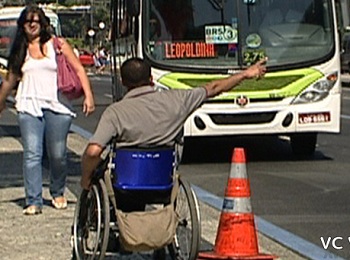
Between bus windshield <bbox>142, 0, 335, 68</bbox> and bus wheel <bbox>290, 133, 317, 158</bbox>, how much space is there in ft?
4.90

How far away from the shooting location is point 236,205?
811 centimetres

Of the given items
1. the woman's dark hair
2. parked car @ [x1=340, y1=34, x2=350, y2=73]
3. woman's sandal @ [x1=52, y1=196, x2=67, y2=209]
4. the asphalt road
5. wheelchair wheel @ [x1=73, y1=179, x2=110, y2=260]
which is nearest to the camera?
wheelchair wheel @ [x1=73, y1=179, x2=110, y2=260]

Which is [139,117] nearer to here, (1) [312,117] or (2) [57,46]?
(2) [57,46]

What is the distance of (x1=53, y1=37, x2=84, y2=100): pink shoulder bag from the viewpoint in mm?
10367

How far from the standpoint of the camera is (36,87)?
33.6 feet

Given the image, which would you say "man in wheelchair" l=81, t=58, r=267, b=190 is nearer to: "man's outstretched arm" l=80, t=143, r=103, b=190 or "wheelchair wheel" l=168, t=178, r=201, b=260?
"man's outstretched arm" l=80, t=143, r=103, b=190

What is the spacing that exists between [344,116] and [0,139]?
8469 millimetres

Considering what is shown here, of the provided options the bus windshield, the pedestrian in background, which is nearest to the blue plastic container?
the pedestrian in background

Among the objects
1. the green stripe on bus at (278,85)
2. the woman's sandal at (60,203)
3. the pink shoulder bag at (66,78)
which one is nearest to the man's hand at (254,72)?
the pink shoulder bag at (66,78)

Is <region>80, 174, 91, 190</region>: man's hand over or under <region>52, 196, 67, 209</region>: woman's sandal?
over

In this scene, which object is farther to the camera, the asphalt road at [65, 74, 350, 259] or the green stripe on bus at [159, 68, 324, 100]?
the green stripe on bus at [159, 68, 324, 100]

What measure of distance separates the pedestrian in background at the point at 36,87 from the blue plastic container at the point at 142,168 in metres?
2.74

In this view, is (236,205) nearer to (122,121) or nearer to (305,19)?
(122,121)

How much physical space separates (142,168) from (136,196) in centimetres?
20
